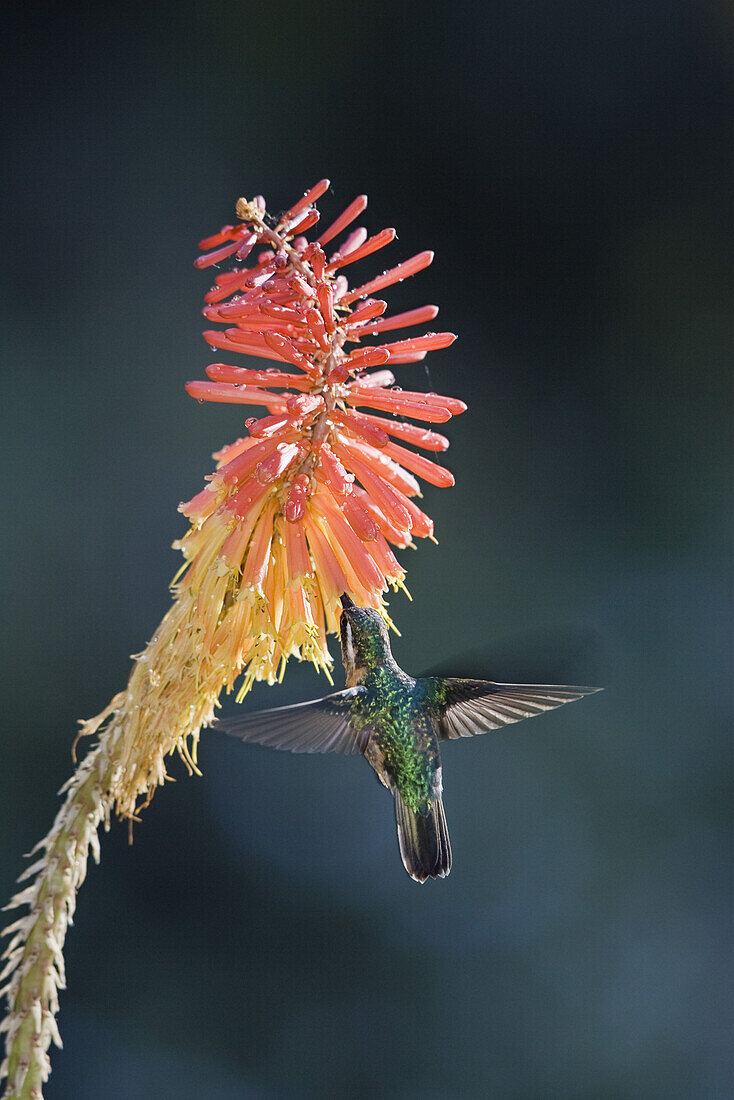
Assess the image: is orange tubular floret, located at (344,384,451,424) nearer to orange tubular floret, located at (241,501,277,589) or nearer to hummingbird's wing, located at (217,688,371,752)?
orange tubular floret, located at (241,501,277,589)

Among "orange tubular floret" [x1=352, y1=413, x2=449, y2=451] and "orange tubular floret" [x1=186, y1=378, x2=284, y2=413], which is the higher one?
"orange tubular floret" [x1=186, y1=378, x2=284, y2=413]

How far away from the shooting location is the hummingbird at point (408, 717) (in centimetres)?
136

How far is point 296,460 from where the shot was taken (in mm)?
1304

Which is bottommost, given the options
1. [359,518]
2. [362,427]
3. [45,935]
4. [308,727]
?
Result: [45,935]

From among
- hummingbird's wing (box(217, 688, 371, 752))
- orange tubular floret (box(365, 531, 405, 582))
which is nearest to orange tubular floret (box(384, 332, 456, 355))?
orange tubular floret (box(365, 531, 405, 582))

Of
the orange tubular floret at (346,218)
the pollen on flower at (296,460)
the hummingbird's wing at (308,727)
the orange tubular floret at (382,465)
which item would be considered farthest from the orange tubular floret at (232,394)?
the hummingbird's wing at (308,727)

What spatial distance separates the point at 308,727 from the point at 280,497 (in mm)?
301

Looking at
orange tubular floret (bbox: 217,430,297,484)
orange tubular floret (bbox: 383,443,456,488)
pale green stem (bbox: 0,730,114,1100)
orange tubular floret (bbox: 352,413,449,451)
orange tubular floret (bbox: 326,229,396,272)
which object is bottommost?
pale green stem (bbox: 0,730,114,1100)

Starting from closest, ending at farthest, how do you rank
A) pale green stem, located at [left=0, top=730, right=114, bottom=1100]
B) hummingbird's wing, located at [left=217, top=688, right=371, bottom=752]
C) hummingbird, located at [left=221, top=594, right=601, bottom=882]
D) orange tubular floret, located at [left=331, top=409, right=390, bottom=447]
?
pale green stem, located at [left=0, top=730, right=114, bottom=1100] → hummingbird's wing, located at [left=217, top=688, right=371, bottom=752] → orange tubular floret, located at [left=331, top=409, right=390, bottom=447] → hummingbird, located at [left=221, top=594, right=601, bottom=882]

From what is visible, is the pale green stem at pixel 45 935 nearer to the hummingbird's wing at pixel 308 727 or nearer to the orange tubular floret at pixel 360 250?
the hummingbird's wing at pixel 308 727

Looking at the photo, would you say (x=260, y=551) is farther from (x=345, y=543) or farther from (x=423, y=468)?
(x=423, y=468)

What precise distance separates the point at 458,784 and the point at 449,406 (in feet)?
7.79

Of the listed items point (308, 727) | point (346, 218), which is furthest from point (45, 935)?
point (346, 218)

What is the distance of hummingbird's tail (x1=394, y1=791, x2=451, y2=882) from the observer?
1.41 meters
